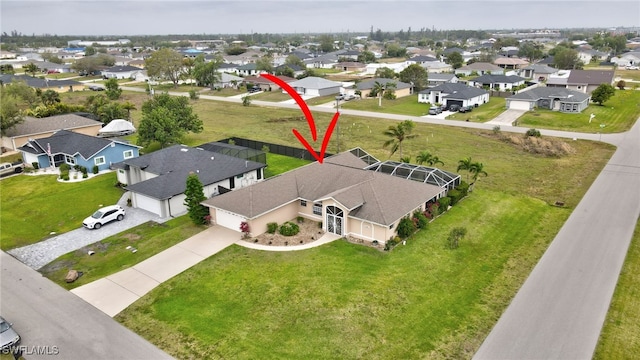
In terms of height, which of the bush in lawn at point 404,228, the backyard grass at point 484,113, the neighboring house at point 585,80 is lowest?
the bush in lawn at point 404,228

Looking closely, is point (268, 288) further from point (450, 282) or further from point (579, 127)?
point (579, 127)

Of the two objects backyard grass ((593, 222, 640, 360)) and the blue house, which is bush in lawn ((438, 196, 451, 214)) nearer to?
backyard grass ((593, 222, 640, 360))

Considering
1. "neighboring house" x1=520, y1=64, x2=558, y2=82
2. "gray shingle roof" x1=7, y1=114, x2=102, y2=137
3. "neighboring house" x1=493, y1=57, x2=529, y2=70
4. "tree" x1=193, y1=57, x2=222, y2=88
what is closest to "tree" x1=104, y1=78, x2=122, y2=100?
"tree" x1=193, y1=57, x2=222, y2=88

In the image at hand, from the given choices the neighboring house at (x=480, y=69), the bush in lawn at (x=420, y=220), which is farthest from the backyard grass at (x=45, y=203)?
the neighboring house at (x=480, y=69)

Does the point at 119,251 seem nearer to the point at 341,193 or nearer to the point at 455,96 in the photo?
the point at 341,193

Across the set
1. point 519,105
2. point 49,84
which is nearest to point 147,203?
point 519,105

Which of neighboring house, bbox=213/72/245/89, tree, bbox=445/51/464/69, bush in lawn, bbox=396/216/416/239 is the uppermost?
tree, bbox=445/51/464/69

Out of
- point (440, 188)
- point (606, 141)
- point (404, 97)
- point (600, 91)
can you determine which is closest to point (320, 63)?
point (404, 97)

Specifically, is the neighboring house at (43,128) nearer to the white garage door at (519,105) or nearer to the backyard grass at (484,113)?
the backyard grass at (484,113)
